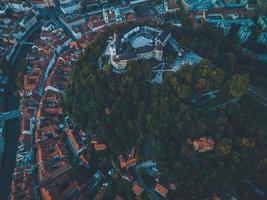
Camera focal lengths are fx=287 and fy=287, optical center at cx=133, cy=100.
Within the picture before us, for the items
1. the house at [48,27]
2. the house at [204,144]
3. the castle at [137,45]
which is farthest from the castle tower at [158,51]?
the house at [48,27]

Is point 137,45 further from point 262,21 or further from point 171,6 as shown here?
point 262,21

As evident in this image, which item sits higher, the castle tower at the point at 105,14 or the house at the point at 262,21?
the castle tower at the point at 105,14

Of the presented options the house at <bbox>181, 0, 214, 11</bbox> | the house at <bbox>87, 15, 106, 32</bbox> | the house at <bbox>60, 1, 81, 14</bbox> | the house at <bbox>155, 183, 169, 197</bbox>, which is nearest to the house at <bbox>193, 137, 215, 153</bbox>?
the house at <bbox>155, 183, 169, 197</bbox>

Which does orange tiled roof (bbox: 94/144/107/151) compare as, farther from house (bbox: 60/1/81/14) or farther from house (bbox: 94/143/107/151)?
house (bbox: 60/1/81/14)

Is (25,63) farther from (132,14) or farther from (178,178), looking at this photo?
(178,178)

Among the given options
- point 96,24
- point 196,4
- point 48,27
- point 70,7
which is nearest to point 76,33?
point 96,24

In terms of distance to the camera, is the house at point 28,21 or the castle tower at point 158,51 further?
the house at point 28,21

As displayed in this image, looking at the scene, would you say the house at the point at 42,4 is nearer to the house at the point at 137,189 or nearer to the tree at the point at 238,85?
the tree at the point at 238,85
